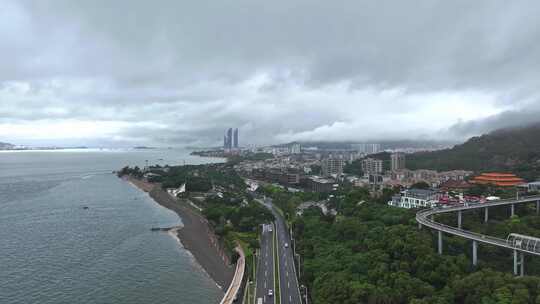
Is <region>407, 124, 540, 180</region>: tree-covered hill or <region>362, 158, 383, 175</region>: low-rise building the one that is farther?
<region>362, 158, 383, 175</region>: low-rise building

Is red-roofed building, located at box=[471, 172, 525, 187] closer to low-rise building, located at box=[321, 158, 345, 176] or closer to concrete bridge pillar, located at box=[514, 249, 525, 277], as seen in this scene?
concrete bridge pillar, located at box=[514, 249, 525, 277]

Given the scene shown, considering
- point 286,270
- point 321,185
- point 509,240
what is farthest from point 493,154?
point 286,270

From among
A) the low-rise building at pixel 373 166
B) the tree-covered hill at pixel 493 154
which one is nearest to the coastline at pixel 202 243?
the low-rise building at pixel 373 166

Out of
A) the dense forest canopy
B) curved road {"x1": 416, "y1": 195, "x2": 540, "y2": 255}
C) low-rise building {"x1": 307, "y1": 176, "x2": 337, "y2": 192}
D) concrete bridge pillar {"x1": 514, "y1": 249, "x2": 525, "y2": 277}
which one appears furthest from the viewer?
low-rise building {"x1": 307, "y1": 176, "x2": 337, "y2": 192}

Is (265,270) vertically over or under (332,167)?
under

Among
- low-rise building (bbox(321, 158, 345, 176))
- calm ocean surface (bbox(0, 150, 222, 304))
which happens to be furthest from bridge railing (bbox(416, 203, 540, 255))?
low-rise building (bbox(321, 158, 345, 176))

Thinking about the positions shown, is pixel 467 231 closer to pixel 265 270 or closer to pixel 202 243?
pixel 265 270
